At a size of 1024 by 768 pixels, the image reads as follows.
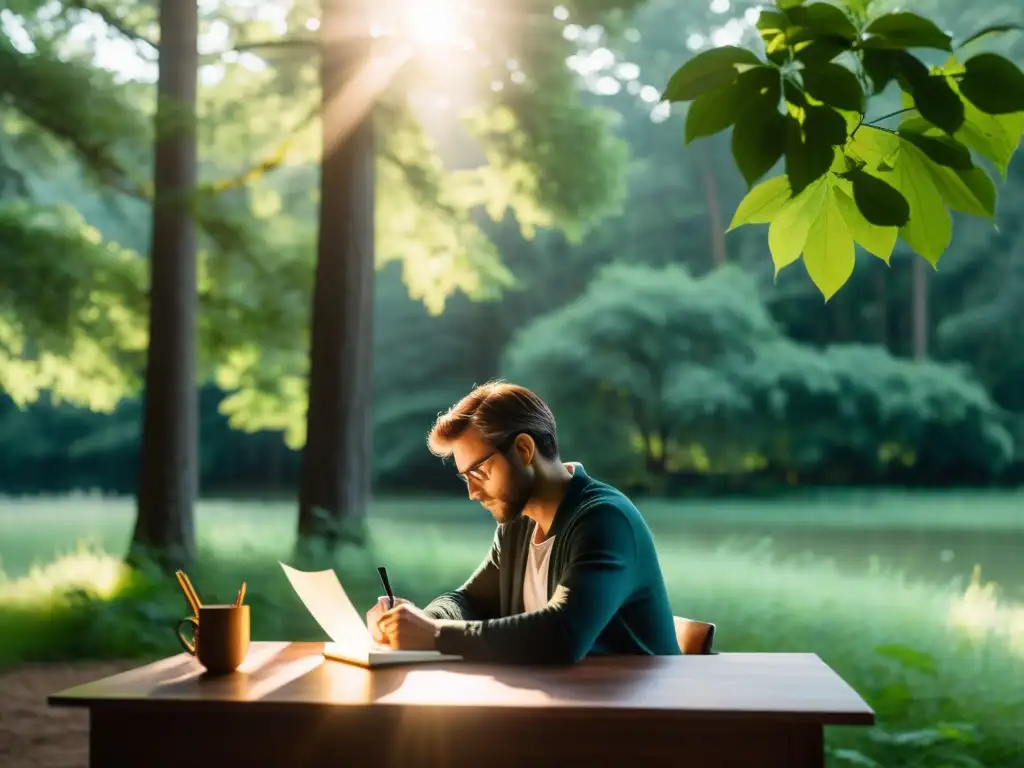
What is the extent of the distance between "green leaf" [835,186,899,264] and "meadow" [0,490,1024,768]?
339 cm

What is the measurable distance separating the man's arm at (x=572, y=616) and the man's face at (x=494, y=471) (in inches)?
10.4

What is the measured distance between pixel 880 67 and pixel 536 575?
182cm

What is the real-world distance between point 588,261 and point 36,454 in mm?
12396

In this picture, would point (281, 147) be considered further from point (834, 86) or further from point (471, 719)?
point (834, 86)

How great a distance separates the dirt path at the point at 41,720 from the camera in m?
4.43

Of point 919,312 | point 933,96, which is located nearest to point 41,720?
point 933,96

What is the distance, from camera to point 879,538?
1247 centimetres

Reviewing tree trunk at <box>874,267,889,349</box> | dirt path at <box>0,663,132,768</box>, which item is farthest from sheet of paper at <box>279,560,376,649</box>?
tree trunk at <box>874,267,889,349</box>

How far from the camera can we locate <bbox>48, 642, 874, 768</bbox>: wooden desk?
71.9 inches

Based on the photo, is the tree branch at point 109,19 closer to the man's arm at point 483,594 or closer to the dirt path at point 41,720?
the dirt path at point 41,720

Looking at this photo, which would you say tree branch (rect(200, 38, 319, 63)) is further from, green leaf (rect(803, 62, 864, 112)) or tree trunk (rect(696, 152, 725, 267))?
tree trunk (rect(696, 152, 725, 267))

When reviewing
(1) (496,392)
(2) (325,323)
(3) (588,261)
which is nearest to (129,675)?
(1) (496,392)

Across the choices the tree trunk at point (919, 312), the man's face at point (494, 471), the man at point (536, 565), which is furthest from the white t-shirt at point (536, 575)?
the tree trunk at point (919, 312)

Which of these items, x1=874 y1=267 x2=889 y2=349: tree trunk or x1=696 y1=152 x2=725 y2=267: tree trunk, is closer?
x1=874 y1=267 x2=889 y2=349: tree trunk
